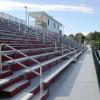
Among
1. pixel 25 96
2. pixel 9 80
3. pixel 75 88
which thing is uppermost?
pixel 9 80

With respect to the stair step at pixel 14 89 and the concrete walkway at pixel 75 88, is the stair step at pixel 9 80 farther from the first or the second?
the concrete walkway at pixel 75 88

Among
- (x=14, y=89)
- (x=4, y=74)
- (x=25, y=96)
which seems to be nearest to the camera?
(x=25, y=96)

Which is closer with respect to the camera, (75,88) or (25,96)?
(25,96)

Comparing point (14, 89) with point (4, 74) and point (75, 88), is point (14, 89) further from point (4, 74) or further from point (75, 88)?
point (75, 88)

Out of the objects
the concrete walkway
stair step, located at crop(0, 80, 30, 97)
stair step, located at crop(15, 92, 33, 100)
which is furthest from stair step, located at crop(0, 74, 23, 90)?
the concrete walkway

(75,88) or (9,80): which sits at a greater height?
(9,80)

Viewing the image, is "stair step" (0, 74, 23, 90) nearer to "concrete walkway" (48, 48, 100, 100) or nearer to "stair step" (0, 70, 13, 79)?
"stair step" (0, 70, 13, 79)

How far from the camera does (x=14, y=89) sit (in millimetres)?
4844

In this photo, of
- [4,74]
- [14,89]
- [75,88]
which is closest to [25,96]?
[14,89]

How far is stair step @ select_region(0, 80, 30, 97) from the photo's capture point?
15.4 feet

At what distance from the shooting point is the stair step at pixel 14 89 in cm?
469

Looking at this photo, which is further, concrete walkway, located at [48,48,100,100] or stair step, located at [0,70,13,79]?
concrete walkway, located at [48,48,100,100]


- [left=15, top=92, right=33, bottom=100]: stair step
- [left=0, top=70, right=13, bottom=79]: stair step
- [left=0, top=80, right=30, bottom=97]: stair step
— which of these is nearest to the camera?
[left=15, top=92, right=33, bottom=100]: stair step

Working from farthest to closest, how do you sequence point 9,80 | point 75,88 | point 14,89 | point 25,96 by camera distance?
point 75,88 → point 9,80 → point 14,89 → point 25,96
